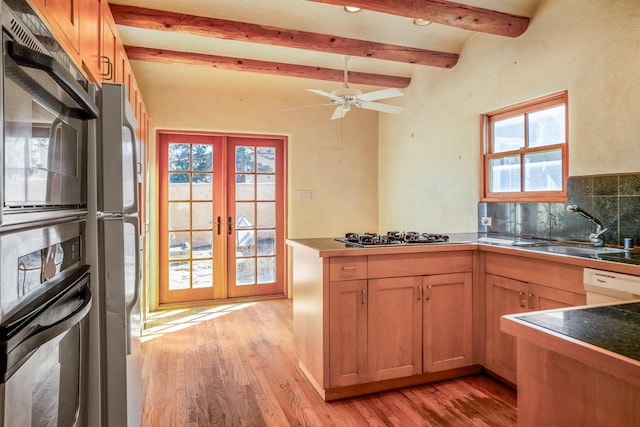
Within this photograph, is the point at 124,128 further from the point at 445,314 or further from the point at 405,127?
the point at 405,127

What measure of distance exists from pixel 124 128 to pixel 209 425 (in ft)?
5.29

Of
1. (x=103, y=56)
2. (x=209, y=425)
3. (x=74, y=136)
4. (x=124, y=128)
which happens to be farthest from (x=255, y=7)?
(x=209, y=425)

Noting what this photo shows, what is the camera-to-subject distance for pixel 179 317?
4.04 meters

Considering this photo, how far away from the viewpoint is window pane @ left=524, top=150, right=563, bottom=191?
2867 millimetres

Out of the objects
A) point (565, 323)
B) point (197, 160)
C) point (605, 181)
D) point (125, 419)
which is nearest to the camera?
point (565, 323)

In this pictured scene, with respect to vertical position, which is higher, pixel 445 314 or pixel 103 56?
pixel 103 56

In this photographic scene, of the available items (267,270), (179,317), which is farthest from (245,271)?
(179,317)

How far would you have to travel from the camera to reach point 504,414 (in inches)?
84.0

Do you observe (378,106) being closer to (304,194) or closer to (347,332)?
(304,194)

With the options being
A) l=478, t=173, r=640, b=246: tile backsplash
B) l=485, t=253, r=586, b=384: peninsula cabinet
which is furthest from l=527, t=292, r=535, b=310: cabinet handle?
l=478, t=173, r=640, b=246: tile backsplash

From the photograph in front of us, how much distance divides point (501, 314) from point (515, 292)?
0.20m

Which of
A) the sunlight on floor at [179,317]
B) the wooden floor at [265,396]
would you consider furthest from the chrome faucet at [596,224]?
the sunlight on floor at [179,317]

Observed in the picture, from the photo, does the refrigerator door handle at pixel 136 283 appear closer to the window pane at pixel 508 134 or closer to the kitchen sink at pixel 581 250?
the kitchen sink at pixel 581 250

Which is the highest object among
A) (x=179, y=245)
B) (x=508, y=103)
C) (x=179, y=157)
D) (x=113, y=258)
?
(x=508, y=103)
